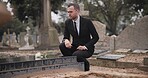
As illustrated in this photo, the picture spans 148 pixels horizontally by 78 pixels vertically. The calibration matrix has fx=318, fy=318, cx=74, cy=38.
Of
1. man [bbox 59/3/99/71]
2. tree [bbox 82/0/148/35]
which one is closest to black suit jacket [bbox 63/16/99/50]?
man [bbox 59/3/99/71]

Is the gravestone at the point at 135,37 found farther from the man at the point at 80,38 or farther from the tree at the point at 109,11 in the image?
the tree at the point at 109,11

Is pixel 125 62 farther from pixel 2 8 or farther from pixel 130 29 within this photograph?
pixel 2 8

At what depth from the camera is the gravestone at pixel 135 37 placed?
43.9 feet

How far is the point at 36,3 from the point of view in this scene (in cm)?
2672

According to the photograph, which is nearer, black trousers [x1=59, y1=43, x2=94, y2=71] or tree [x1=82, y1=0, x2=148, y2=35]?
black trousers [x1=59, y1=43, x2=94, y2=71]

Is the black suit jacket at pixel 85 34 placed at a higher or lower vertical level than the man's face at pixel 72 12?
lower

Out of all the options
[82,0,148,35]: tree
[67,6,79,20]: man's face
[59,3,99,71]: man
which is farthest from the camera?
[82,0,148,35]: tree

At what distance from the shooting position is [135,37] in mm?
13750

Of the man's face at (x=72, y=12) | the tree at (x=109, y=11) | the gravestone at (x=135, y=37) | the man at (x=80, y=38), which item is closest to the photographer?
the man's face at (x=72, y=12)

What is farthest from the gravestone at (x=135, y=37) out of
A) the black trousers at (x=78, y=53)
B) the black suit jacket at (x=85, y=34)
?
the black trousers at (x=78, y=53)

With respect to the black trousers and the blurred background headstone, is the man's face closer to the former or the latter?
the black trousers

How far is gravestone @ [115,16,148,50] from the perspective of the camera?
13367 mm

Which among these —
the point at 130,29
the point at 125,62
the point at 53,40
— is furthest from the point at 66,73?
the point at 53,40

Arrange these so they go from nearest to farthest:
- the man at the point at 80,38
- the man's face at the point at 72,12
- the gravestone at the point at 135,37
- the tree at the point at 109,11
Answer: the man's face at the point at 72,12 < the man at the point at 80,38 < the gravestone at the point at 135,37 < the tree at the point at 109,11
